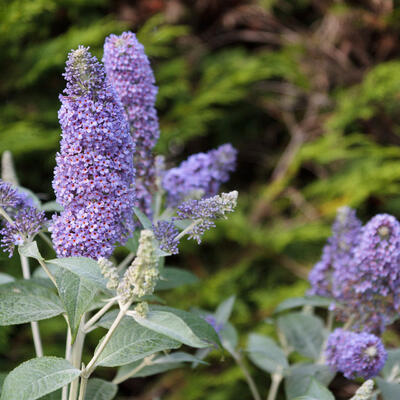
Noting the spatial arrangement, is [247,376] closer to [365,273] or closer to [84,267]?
[365,273]

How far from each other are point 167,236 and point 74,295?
19 cm

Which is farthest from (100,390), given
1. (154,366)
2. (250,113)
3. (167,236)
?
(250,113)

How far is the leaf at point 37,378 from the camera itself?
75cm

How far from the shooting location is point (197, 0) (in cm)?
331

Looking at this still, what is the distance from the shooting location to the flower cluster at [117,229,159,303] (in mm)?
719

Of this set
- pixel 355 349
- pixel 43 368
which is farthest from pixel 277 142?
pixel 43 368

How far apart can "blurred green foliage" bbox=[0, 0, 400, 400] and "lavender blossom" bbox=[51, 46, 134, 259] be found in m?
1.51

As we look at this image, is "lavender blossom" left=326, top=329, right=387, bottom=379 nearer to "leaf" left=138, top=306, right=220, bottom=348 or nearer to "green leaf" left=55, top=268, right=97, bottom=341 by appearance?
"leaf" left=138, top=306, right=220, bottom=348

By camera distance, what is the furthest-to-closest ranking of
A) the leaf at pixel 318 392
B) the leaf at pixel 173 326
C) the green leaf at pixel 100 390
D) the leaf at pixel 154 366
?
the leaf at pixel 154 366
the green leaf at pixel 100 390
the leaf at pixel 318 392
the leaf at pixel 173 326

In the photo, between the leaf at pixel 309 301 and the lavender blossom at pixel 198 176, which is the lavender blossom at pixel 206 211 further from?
the leaf at pixel 309 301

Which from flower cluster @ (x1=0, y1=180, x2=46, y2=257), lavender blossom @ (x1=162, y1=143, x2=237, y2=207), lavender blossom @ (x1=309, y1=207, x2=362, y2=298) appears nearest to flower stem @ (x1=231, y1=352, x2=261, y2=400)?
lavender blossom @ (x1=309, y1=207, x2=362, y2=298)

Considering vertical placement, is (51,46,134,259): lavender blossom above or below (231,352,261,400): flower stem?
above

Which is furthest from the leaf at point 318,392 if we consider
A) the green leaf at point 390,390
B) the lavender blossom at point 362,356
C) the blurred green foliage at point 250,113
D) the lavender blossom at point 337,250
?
the blurred green foliage at point 250,113

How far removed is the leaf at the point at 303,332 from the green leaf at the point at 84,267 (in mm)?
743
